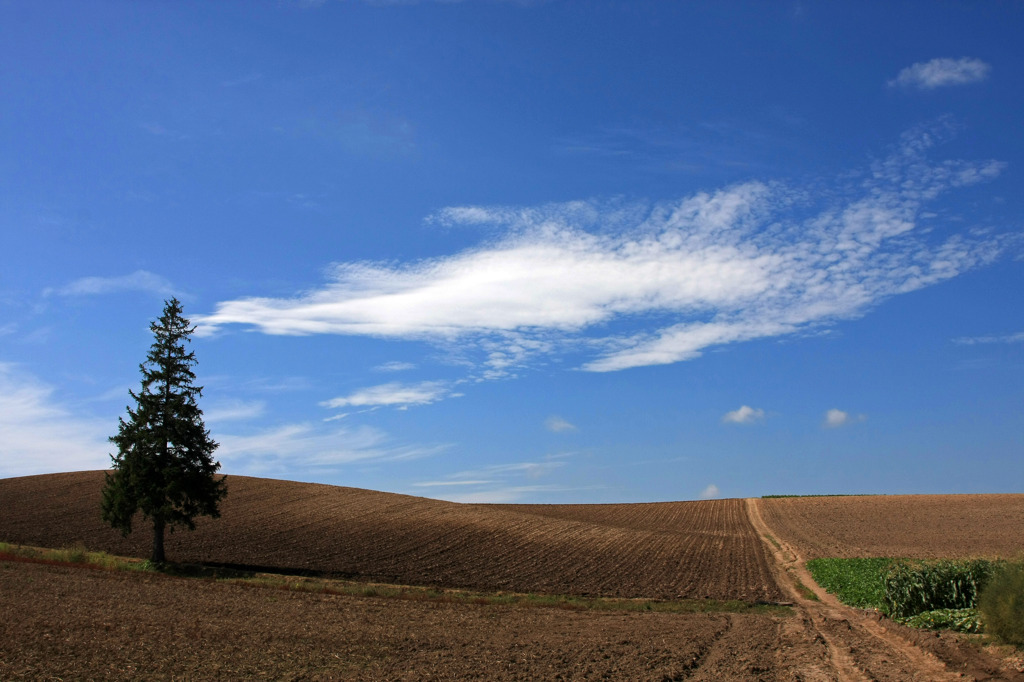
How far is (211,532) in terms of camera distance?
157 ft

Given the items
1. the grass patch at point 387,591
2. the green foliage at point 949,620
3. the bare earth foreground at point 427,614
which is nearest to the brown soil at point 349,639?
the bare earth foreground at point 427,614

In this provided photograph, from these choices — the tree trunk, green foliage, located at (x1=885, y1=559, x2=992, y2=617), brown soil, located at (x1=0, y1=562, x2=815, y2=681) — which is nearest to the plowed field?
the tree trunk

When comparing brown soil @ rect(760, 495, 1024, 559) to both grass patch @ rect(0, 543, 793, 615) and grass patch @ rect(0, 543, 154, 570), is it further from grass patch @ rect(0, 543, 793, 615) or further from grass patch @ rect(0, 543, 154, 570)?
grass patch @ rect(0, 543, 154, 570)

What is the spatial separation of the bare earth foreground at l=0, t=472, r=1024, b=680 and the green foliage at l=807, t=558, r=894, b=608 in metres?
1.41

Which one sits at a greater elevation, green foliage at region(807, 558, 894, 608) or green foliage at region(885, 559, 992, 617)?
green foliage at region(885, 559, 992, 617)

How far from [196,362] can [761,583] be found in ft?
115

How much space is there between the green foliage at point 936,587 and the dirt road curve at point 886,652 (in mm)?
1282

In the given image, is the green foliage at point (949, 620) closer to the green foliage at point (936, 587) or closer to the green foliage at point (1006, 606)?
the green foliage at point (936, 587)

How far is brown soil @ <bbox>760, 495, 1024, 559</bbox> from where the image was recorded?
50.6 meters

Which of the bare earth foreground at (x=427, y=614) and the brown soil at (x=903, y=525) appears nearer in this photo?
the bare earth foreground at (x=427, y=614)

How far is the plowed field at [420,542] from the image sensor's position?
37.2 metres

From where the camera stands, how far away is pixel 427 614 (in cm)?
2580

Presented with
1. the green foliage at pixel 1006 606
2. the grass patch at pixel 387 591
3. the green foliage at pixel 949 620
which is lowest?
the grass patch at pixel 387 591

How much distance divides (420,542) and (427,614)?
69.9ft
